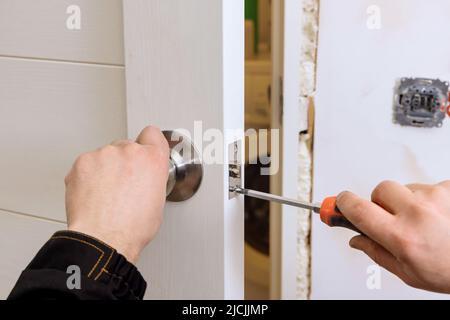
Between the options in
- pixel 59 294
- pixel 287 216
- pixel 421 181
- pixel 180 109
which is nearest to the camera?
pixel 59 294

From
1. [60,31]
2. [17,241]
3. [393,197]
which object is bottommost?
[17,241]

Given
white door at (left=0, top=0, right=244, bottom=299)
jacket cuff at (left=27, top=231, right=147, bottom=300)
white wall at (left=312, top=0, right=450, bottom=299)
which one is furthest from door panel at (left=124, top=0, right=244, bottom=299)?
white wall at (left=312, top=0, right=450, bottom=299)

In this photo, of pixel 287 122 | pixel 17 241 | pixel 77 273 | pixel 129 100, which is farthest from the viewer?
pixel 287 122

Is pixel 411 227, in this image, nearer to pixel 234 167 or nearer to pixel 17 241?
pixel 234 167

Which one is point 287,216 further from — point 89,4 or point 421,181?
point 89,4

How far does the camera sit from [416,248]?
48 centimetres

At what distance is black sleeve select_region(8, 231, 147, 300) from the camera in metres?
0.43

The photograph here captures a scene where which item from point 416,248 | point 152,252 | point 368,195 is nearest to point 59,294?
point 152,252

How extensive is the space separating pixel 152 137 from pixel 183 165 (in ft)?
0.14

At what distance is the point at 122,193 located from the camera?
486 mm

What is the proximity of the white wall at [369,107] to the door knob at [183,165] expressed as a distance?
38 centimetres

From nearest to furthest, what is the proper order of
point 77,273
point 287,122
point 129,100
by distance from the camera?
point 77,273 < point 129,100 < point 287,122

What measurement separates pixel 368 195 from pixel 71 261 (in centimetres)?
53

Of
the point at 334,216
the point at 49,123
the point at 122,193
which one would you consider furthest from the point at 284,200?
the point at 49,123
